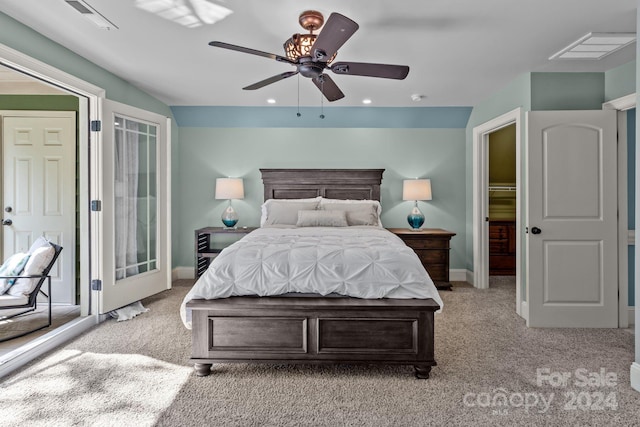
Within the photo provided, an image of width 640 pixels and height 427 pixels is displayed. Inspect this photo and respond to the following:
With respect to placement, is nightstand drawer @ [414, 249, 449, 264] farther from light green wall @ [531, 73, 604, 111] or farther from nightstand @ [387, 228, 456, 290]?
light green wall @ [531, 73, 604, 111]

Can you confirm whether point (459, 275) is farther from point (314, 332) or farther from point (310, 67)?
point (310, 67)

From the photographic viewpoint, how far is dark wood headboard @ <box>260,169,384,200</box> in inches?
200

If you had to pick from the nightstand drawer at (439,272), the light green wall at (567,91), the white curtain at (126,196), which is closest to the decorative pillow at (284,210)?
the white curtain at (126,196)

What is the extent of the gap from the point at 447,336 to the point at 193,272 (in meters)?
3.70

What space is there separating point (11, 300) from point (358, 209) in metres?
3.48

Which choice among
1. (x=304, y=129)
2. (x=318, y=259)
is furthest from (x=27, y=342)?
(x=304, y=129)

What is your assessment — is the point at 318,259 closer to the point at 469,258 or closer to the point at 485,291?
the point at 485,291

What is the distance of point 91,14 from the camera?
2.49 meters

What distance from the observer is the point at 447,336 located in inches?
125

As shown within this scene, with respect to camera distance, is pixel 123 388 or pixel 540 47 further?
pixel 540 47

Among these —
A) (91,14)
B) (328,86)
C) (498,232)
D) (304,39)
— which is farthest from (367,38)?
(498,232)

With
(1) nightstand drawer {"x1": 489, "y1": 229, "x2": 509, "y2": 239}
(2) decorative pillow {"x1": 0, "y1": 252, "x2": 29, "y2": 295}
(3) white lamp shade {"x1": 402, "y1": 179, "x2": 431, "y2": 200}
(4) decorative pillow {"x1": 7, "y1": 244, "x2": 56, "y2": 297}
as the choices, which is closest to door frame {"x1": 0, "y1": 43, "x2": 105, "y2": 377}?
(4) decorative pillow {"x1": 7, "y1": 244, "x2": 56, "y2": 297}

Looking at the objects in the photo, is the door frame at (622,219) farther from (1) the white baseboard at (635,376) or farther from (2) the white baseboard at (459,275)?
(2) the white baseboard at (459,275)

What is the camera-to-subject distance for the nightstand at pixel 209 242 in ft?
15.8
